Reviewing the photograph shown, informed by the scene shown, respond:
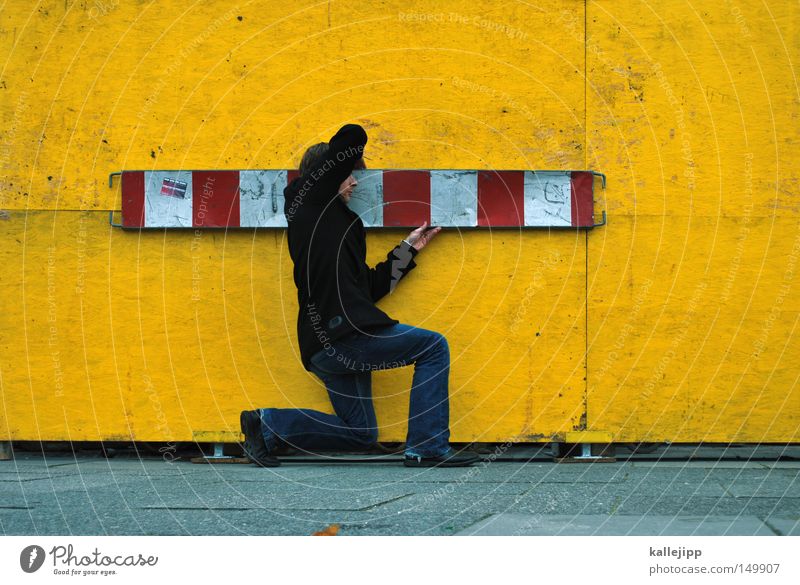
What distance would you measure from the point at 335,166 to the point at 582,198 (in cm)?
128

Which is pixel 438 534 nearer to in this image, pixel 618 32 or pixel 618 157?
pixel 618 157

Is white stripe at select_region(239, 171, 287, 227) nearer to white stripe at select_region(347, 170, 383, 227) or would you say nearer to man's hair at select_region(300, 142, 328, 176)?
man's hair at select_region(300, 142, 328, 176)

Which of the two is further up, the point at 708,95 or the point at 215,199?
the point at 708,95

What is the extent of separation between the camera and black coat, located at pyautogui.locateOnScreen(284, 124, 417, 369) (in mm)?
4848

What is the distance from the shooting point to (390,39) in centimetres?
516

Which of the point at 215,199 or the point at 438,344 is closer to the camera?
the point at 438,344

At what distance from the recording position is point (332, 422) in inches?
198

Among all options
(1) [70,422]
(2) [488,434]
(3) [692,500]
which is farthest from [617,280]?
(1) [70,422]

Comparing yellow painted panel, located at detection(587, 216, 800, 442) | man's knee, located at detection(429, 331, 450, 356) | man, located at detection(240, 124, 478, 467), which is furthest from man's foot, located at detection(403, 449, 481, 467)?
yellow painted panel, located at detection(587, 216, 800, 442)

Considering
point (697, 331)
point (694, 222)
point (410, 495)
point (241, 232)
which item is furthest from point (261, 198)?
point (697, 331)

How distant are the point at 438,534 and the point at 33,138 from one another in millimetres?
3147

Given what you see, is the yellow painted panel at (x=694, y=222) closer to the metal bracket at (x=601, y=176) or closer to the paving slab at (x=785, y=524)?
the metal bracket at (x=601, y=176)

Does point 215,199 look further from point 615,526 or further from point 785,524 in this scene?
point 785,524

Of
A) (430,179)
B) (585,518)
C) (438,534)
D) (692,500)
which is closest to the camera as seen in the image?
(438,534)
